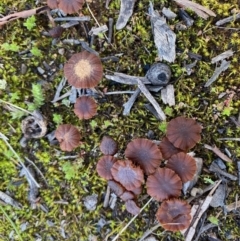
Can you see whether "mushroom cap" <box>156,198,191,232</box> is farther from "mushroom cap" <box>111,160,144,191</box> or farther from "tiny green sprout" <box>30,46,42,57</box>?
"tiny green sprout" <box>30,46,42,57</box>

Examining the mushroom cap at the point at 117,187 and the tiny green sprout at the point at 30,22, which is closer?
the mushroom cap at the point at 117,187

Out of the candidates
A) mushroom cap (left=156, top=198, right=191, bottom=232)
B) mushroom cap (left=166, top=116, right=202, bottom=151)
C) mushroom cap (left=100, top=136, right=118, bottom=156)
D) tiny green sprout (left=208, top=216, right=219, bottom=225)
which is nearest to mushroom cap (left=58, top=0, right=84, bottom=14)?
mushroom cap (left=100, top=136, right=118, bottom=156)

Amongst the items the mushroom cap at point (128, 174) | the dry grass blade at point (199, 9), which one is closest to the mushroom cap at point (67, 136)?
the mushroom cap at point (128, 174)

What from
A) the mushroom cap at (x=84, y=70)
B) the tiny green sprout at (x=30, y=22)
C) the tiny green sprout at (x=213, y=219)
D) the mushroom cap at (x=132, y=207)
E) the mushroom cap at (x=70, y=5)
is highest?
the mushroom cap at (x=70, y=5)

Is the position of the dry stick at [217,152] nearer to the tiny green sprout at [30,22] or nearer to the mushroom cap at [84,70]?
the mushroom cap at [84,70]

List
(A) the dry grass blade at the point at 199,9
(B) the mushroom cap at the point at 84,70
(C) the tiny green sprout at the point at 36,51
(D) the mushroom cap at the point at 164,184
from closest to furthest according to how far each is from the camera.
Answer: (D) the mushroom cap at the point at 164,184 < (B) the mushroom cap at the point at 84,70 < (A) the dry grass blade at the point at 199,9 < (C) the tiny green sprout at the point at 36,51
